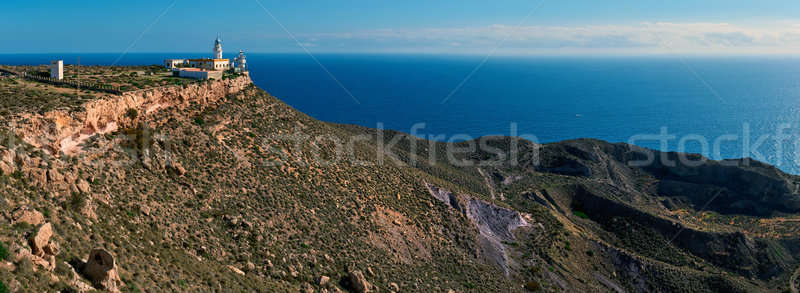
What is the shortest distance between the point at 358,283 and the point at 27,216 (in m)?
15.3

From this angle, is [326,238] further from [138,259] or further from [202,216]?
[138,259]

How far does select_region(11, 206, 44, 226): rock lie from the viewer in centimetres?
1536

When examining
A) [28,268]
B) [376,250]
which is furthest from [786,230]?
[28,268]

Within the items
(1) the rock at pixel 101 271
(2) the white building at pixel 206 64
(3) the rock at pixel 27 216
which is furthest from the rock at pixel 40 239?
(2) the white building at pixel 206 64

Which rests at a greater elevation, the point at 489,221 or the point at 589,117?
the point at 589,117

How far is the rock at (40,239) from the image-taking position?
14191 millimetres

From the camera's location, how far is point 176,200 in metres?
25.2

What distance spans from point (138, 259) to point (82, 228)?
92.0 inches

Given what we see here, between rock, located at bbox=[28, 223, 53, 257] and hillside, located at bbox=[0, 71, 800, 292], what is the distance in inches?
2.8

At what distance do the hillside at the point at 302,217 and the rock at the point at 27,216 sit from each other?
0.23ft

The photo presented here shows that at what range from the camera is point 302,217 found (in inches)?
1185

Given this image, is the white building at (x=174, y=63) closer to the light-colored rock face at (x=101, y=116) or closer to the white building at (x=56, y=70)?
the light-colored rock face at (x=101, y=116)

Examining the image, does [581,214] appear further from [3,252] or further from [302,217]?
[3,252]

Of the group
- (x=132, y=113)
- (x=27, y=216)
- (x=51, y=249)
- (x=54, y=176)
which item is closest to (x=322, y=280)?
(x=51, y=249)
